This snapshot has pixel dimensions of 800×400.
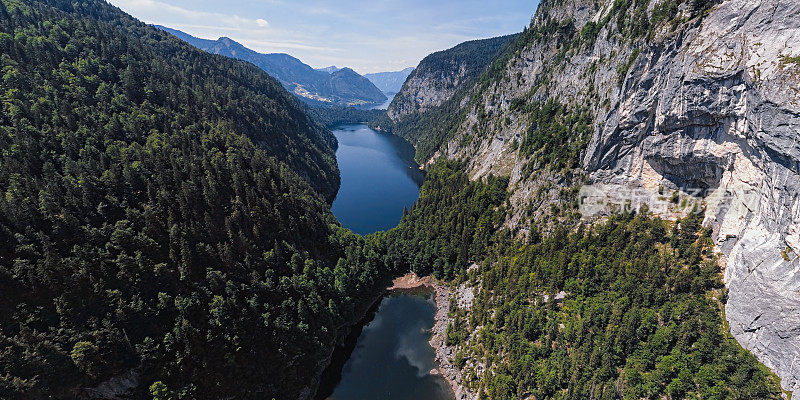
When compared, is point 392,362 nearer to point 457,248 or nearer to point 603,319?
point 457,248

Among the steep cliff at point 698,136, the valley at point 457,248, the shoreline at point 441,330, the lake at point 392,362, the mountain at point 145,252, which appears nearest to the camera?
the steep cliff at point 698,136

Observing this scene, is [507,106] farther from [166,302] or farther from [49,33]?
[49,33]

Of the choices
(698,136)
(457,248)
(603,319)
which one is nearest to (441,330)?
(457,248)

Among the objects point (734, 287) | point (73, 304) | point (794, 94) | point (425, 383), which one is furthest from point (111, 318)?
point (794, 94)

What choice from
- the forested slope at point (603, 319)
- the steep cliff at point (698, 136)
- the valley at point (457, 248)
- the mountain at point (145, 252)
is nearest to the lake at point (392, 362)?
the valley at point (457, 248)

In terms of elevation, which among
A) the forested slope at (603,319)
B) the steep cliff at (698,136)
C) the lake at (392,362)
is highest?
the steep cliff at (698,136)

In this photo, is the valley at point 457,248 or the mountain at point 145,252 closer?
the valley at point 457,248

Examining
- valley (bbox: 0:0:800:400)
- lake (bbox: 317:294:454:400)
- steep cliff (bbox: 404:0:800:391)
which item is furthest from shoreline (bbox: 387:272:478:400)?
steep cliff (bbox: 404:0:800:391)

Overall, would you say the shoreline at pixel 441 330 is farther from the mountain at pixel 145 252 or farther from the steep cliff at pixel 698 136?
the steep cliff at pixel 698 136
